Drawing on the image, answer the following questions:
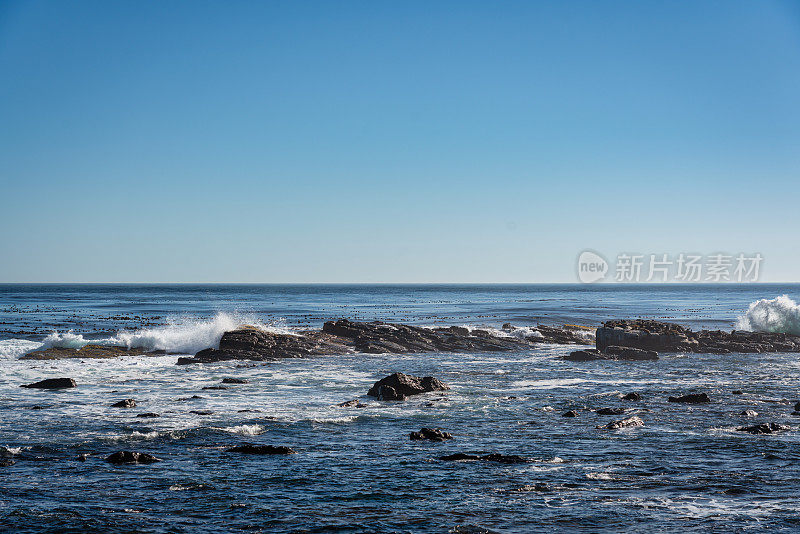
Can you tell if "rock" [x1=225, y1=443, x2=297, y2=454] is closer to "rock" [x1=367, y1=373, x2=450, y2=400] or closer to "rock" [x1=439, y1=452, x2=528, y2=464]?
"rock" [x1=439, y1=452, x2=528, y2=464]

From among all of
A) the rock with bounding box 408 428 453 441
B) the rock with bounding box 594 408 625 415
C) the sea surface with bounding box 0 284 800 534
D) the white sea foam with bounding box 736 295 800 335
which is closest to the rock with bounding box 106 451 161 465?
the sea surface with bounding box 0 284 800 534

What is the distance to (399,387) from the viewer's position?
26.2m

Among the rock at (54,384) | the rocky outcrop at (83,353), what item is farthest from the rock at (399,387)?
the rocky outcrop at (83,353)

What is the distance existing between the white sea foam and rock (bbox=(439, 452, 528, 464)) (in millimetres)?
51396

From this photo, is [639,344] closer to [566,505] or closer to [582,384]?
[582,384]

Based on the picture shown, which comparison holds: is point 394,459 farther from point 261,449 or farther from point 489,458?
point 261,449

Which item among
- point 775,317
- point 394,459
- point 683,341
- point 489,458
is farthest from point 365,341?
point 775,317

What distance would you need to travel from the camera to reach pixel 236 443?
18062 millimetres

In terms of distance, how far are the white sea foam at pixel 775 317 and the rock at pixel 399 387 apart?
1738 inches

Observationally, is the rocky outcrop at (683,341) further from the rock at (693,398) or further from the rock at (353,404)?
the rock at (353,404)

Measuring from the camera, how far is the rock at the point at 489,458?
16.1 m

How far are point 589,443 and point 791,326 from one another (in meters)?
51.1

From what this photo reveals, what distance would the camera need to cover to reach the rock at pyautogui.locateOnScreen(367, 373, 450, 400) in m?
25.4

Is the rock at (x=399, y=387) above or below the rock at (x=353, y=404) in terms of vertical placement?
above
